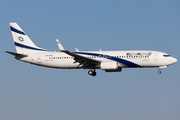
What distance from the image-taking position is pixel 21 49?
61094 mm

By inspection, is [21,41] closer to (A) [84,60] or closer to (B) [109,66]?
(A) [84,60]

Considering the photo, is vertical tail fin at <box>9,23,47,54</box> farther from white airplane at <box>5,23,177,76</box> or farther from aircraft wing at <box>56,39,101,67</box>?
aircraft wing at <box>56,39,101,67</box>

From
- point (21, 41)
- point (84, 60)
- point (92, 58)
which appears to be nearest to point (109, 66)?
point (92, 58)

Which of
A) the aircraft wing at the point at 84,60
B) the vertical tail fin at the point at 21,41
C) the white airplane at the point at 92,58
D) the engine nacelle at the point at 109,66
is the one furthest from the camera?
the vertical tail fin at the point at 21,41

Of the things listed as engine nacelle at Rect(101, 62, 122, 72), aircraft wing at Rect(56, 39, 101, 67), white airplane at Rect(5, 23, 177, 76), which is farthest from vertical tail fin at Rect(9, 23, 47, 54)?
engine nacelle at Rect(101, 62, 122, 72)

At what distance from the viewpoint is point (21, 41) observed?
202 ft

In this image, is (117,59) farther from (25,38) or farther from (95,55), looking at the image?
(25,38)

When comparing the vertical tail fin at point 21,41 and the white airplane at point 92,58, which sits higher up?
the vertical tail fin at point 21,41

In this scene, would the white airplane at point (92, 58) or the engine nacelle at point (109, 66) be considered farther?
the white airplane at point (92, 58)

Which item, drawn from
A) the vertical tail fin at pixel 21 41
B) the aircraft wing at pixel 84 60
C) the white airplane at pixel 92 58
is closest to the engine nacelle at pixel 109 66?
the white airplane at pixel 92 58

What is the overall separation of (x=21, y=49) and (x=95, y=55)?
1464 centimetres

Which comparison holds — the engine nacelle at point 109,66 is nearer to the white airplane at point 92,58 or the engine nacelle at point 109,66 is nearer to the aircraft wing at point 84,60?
the white airplane at point 92,58

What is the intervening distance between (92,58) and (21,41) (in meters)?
14.8

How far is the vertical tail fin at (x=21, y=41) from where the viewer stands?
6100cm
